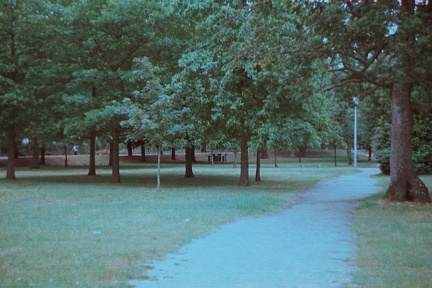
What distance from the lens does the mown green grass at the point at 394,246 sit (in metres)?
5.95

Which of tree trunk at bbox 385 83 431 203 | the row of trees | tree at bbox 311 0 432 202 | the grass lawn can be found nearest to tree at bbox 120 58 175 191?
the row of trees

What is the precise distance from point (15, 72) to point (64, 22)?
4.63 m

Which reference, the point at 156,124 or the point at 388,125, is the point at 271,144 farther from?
the point at 388,125

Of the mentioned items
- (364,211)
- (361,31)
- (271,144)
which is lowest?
(364,211)

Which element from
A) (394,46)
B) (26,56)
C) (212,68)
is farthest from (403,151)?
(26,56)

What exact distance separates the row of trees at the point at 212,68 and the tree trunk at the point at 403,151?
0.03 metres

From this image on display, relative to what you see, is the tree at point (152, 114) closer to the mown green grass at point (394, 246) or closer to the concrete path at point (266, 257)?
the concrete path at point (266, 257)

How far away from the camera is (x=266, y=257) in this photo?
7.32m

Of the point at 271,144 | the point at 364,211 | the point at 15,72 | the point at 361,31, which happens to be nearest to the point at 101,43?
the point at 15,72

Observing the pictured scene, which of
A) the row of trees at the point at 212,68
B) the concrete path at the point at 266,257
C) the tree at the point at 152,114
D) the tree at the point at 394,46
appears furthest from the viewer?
the tree at the point at 152,114

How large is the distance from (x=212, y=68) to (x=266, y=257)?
1298cm

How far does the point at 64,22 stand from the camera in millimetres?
23375

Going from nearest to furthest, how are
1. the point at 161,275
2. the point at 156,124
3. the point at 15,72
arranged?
the point at 161,275
the point at 156,124
the point at 15,72

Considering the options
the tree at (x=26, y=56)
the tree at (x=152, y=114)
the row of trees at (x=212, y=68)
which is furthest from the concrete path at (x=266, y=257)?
the tree at (x=26, y=56)
